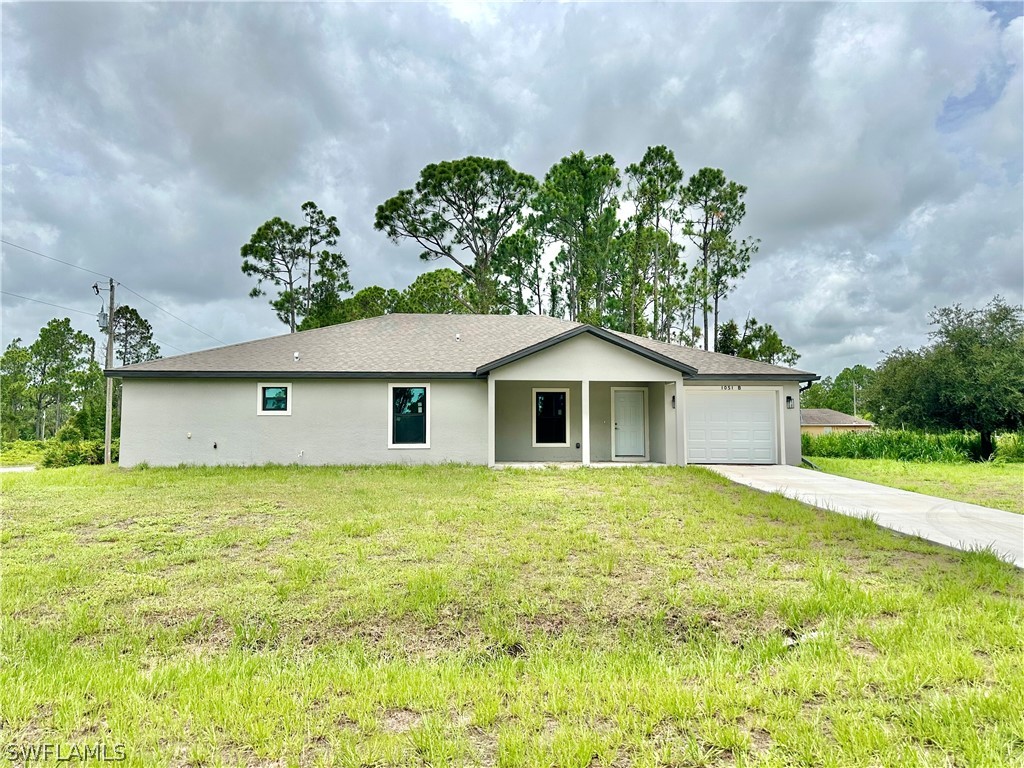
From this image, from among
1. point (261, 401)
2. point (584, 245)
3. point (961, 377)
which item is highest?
point (584, 245)

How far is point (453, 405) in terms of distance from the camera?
13.9 metres

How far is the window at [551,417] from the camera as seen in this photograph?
15109mm

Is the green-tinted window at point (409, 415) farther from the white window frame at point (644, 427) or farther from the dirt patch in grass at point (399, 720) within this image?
the dirt patch in grass at point (399, 720)

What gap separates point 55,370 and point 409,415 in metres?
38.1

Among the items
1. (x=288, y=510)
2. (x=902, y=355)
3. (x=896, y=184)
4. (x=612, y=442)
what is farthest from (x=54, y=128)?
(x=902, y=355)

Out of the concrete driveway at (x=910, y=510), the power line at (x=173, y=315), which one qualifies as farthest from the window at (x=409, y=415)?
the power line at (x=173, y=315)

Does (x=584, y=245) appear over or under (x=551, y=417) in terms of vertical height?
over

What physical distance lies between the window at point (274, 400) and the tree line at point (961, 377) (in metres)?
21.0

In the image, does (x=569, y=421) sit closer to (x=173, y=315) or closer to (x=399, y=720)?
(x=399, y=720)

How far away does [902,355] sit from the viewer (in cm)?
1914

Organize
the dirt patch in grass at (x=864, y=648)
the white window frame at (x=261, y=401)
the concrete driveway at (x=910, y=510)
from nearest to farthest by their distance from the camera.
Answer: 1. the dirt patch in grass at (x=864, y=648)
2. the concrete driveway at (x=910, y=510)
3. the white window frame at (x=261, y=401)

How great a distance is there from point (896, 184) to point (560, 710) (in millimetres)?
21575

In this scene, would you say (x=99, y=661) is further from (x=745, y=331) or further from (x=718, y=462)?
(x=745, y=331)

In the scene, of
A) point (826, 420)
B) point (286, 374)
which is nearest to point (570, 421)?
point (286, 374)
